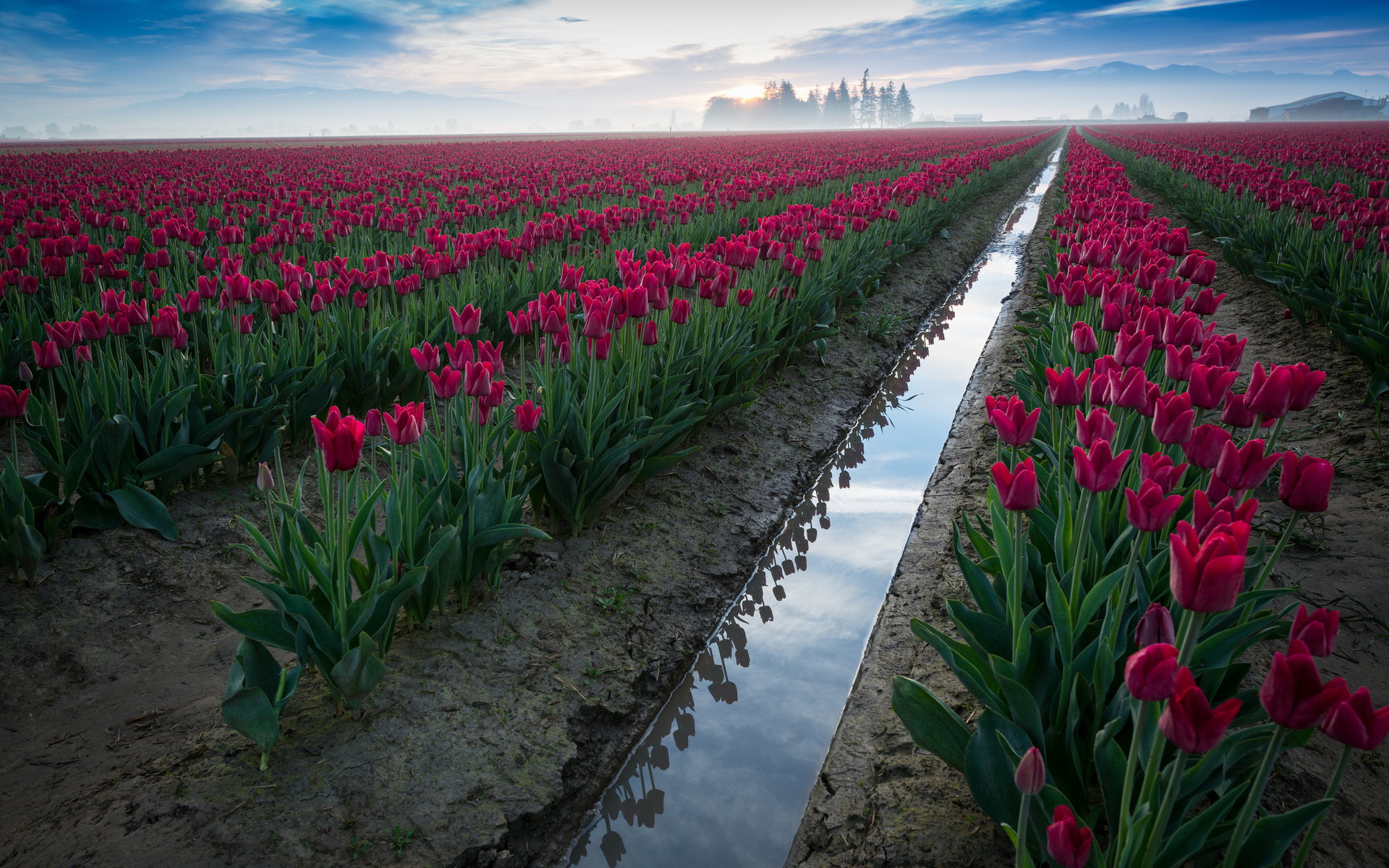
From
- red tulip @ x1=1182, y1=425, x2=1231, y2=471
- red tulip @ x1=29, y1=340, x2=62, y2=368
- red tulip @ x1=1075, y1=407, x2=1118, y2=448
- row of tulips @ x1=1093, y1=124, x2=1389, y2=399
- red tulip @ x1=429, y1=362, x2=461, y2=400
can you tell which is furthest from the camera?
row of tulips @ x1=1093, y1=124, x2=1389, y2=399

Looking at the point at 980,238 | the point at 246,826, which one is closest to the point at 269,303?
the point at 246,826

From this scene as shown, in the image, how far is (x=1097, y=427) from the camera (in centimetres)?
187

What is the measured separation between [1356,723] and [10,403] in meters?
3.73

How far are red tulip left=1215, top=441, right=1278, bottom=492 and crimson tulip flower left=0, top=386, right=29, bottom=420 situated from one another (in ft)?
12.0

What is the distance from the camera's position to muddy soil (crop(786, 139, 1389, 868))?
6.42 ft

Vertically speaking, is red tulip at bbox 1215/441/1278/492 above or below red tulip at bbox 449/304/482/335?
below

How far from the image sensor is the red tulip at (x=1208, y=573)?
43.3 inches

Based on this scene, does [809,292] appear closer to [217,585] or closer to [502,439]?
[502,439]

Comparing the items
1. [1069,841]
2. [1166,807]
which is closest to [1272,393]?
[1166,807]

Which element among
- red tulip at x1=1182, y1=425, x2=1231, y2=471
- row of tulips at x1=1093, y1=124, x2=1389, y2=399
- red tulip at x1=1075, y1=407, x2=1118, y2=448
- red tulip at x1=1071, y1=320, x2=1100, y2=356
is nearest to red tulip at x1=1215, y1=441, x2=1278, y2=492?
red tulip at x1=1182, y1=425, x2=1231, y2=471

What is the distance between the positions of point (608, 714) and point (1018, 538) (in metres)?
1.48

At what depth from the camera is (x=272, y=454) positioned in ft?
12.9

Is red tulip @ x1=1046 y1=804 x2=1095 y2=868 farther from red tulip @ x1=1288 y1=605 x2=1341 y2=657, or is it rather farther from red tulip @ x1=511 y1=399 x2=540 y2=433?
red tulip @ x1=511 y1=399 x2=540 y2=433

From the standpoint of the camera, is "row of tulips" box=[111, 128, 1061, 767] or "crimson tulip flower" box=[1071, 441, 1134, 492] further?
"row of tulips" box=[111, 128, 1061, 767]
